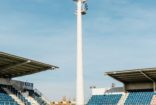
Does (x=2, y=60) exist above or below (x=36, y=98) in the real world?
above

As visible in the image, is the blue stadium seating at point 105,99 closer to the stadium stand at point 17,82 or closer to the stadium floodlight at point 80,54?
the stadium stand at point 17,82

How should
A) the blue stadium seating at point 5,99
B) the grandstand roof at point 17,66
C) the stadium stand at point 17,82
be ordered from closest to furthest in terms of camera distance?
the grandstand roof at point 17,66 < the stadium stand at point 17,82 < the blue stadium seating at point 5,99

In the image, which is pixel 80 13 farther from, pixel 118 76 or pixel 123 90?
pixel 123 90

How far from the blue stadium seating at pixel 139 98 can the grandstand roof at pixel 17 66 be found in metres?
13.5

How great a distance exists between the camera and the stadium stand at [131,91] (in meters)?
56.7

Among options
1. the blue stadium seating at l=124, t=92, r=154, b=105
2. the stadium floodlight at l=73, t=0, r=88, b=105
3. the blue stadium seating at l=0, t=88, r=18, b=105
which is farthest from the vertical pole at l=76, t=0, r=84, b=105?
the blue stadium seating at l=124, t=92, r=154, b=105

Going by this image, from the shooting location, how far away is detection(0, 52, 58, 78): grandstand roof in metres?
49.7

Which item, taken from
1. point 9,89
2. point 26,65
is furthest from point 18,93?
point 26,65

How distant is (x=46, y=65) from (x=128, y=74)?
42.3ft

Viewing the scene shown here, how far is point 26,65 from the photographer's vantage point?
53.4 metres

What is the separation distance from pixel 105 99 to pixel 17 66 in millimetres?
16637

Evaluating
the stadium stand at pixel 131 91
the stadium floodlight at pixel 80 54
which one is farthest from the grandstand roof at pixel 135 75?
the stadium floodlight at pixel 80 54

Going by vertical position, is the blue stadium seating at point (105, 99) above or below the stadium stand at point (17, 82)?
below

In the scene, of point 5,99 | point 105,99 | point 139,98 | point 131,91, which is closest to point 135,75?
point 139,98
